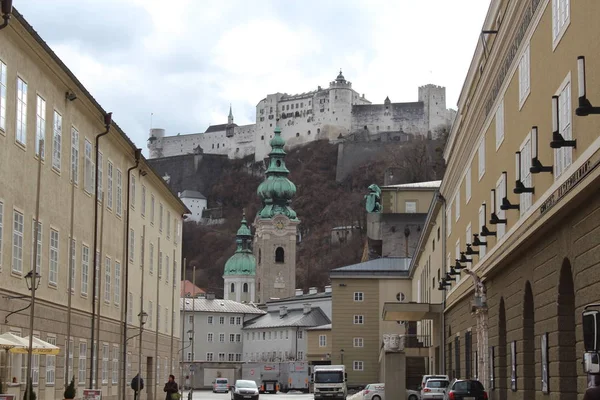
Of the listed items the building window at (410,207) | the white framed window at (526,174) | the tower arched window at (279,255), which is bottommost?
the white framed window at (526,174)

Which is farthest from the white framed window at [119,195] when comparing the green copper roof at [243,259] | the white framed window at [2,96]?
the green copper roof at [243,259]

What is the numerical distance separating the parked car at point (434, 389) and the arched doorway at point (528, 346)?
474 inches

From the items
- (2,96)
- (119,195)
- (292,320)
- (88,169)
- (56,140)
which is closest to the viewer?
(2,96)

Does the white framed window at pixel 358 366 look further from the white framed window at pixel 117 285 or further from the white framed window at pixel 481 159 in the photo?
the white framed window at pixel 481 159

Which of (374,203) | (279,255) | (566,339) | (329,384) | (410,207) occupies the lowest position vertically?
(329,384)

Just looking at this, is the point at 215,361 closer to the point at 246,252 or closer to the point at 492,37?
the point at 246,252

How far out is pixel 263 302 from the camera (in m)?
148

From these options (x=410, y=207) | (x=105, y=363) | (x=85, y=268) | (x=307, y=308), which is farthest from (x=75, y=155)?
(x=307, y=308)

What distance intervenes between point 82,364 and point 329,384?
24.0 metres

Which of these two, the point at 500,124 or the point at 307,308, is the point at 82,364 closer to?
the point at 500,124

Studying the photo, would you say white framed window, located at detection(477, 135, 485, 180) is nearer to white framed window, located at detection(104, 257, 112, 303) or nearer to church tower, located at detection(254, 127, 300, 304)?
white framed window, located at detection(104, 257, 112, 303)

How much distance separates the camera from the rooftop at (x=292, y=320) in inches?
4402

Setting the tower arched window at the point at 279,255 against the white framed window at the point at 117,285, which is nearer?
the white framed window at the point at 117,285

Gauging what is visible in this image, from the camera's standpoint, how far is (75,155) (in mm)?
30703
